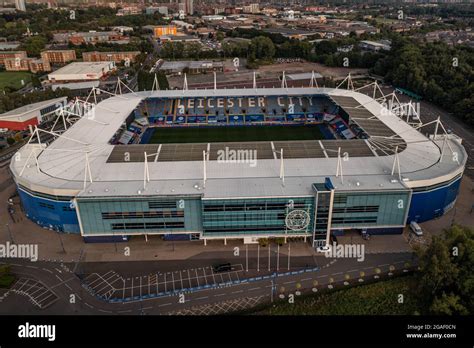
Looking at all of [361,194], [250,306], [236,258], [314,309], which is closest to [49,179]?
[236,258]

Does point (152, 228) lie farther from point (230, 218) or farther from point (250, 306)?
point (250, 306)

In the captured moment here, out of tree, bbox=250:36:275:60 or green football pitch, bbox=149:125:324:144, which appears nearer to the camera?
green football pitch, bbox=149:125:324:144

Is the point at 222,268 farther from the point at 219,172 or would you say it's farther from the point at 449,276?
the point at 449,276

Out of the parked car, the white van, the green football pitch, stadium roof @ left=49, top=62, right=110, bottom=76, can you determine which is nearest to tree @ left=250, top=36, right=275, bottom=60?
stadium roof @ left=49, top=62, right=110, bottom=76

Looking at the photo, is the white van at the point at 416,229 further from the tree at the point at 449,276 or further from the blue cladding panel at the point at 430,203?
the tree at the point at 449,276

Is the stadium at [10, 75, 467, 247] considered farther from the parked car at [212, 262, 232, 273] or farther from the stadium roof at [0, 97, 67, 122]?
the stadium roof at [0, 97, 67, 122]
